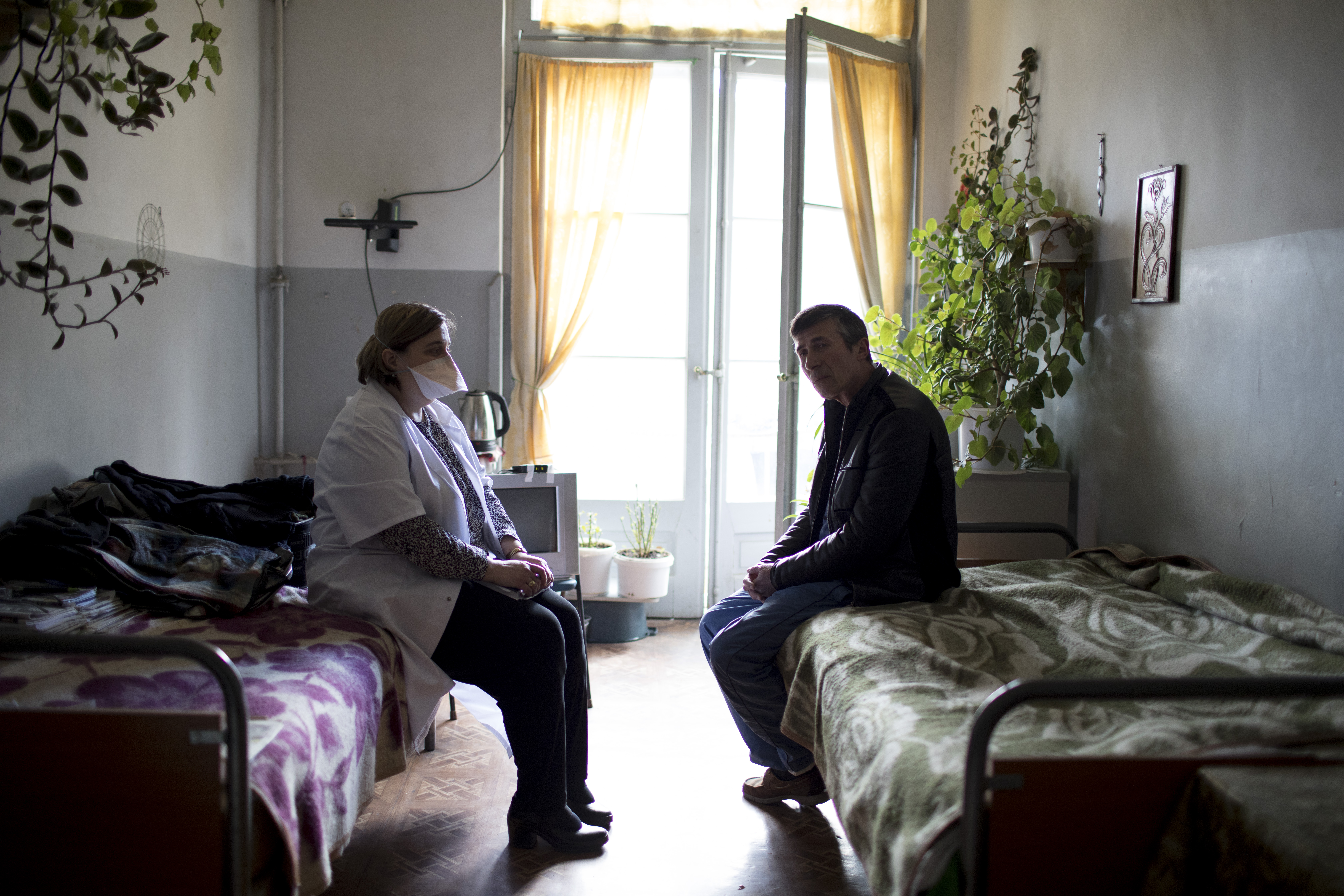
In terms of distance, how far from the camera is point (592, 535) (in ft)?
14.4

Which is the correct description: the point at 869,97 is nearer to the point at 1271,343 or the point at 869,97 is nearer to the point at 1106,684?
the point at 1271,343

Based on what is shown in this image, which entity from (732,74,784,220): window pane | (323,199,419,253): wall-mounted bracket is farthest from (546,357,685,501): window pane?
(323,199,419,253): wall-mounted bracket

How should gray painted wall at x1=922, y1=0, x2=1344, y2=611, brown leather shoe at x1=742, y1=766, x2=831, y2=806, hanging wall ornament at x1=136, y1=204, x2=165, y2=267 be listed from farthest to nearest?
hanging wall ornament at x1=136, y1=204, x2=165, y2=267 → brown leather shoe at x1=742, y1=766, x2=831, y2=806 → gray painted wall at x1=922, y1=0, x2=1344, y2=611

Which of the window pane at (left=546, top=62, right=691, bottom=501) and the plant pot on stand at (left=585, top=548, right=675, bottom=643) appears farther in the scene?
the window pane at (left=546, top=62, right=691, bottom=501)

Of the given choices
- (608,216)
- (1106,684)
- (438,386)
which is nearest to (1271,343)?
(1106,684)

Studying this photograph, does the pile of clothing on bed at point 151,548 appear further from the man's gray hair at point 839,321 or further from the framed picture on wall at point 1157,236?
the framed picture on wall at point 1157,236

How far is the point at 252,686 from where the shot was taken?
1737 mm

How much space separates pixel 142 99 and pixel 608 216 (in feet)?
6.79

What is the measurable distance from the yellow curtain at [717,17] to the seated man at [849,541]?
240cm

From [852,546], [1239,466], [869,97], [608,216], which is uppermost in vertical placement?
[869,97]

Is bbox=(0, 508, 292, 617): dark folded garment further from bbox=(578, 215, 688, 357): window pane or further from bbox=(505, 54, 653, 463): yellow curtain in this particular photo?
bbox=(578, 215, 688, 357): window pane

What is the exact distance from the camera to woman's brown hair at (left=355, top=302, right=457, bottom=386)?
240cm

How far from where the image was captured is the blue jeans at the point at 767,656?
234 centimetres

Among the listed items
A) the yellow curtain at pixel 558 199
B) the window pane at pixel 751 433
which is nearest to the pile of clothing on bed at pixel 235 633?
the yellow curtain at pixel 558 199
